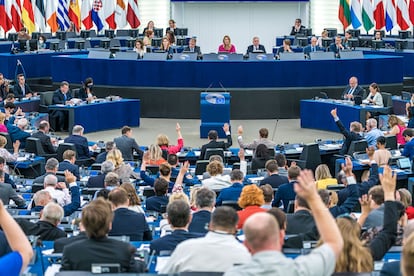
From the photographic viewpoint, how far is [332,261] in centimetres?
540

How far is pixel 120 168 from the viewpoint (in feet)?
50.9

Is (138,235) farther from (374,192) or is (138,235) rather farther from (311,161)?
(311,161)

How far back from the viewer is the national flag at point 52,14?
3622cm

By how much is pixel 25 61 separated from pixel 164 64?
571 centimetres

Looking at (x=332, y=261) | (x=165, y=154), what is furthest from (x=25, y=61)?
(x=332, y=261)

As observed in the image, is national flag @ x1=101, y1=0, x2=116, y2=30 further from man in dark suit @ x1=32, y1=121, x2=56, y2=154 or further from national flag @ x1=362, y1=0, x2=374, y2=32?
man in dark suit @ x1=32, y1=121, x2=56, y2=154

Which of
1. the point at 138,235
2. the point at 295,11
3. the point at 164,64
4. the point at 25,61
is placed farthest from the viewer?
the point at 295,11

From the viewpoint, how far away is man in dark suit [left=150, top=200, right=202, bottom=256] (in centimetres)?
900

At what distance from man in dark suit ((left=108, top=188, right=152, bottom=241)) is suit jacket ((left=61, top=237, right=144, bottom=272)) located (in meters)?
2.79

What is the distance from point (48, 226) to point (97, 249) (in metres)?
2.80

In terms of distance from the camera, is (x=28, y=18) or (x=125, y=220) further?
(x=28, y=18)

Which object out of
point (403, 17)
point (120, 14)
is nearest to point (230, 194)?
point (403, 17)

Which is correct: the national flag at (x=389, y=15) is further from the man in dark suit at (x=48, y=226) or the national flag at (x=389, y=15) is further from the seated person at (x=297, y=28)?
the man in dark suit at (x=48, y=226)

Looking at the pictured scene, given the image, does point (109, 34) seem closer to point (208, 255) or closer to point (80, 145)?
point (80, 145)
